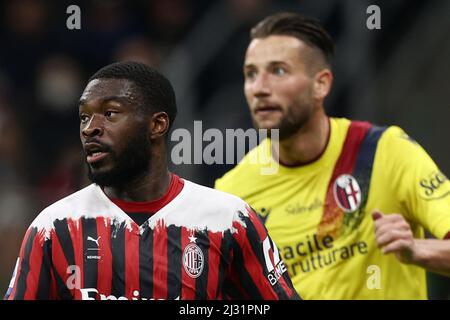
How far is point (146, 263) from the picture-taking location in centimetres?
348

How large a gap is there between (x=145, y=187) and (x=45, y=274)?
50 cm

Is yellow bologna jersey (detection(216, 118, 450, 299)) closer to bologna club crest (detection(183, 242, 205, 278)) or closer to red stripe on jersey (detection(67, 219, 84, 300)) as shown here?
bologna club crest (detection(183, 242, 205, 278))

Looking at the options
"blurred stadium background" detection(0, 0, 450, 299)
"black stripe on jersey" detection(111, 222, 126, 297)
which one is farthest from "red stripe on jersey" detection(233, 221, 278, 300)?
"blurred stadium background" detection(0, 0, 450, 299)

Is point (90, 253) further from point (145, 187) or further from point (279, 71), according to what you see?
point (279, 71)

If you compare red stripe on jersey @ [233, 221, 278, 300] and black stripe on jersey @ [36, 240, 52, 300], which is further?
red stripe on jersey @ [233, 221, 278, 300]

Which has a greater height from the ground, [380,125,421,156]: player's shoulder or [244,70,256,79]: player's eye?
[244,70,256,79]: player's eye

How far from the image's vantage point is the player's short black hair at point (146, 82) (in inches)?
138

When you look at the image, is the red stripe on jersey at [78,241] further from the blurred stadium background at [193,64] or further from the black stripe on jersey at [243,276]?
the blurred stadium background at [193,64]

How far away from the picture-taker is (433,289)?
585cm

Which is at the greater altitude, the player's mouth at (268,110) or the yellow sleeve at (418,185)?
the player's mouth at (268,110)

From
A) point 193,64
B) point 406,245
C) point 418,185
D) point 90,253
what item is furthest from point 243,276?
point 193,64

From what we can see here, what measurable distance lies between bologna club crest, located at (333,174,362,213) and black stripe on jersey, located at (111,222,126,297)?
1.89m

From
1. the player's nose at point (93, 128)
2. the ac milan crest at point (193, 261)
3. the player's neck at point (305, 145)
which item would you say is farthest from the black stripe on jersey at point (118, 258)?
the player's neck at point (305, 145)

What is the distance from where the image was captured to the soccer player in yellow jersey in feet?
16.4
